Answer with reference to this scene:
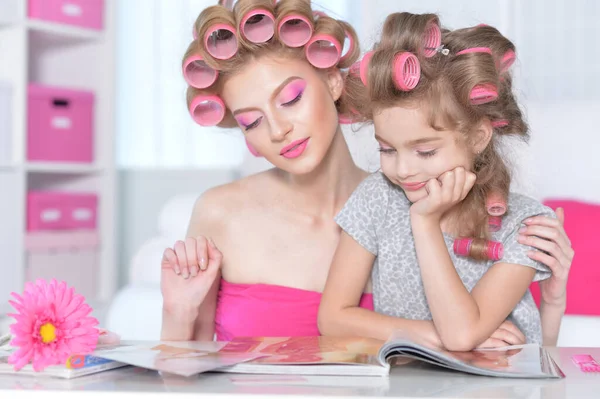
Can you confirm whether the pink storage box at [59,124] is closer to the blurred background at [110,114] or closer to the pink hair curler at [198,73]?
the blurred background at [110,114]

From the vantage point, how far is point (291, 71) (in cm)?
135

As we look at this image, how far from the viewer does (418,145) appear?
1150 millimetres

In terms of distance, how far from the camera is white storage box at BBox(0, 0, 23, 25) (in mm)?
3020

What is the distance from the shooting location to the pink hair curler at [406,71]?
1.13m

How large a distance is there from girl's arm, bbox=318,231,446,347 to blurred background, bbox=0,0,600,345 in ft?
3.20

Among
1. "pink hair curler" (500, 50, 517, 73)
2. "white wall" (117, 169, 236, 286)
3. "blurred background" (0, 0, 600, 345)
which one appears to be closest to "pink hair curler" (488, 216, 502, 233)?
"pink hair curler" (500, 50, 517, 73)

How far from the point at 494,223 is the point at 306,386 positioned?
0.57 metres

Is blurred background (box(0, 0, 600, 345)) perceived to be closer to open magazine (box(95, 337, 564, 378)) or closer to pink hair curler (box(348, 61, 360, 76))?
pink hair curler (box(348, 61, 360, 76))

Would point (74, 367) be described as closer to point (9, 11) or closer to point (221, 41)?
point (221, 41)

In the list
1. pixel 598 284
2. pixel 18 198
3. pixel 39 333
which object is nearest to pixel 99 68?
pixel 18 198

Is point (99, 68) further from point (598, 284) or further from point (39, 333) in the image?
point (39, 333)

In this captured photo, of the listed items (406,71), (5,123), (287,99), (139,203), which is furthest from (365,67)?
(139,203)

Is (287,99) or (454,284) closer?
(454,284)

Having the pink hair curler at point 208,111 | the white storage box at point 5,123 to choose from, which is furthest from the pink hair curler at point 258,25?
the white storage box at point 5,123
